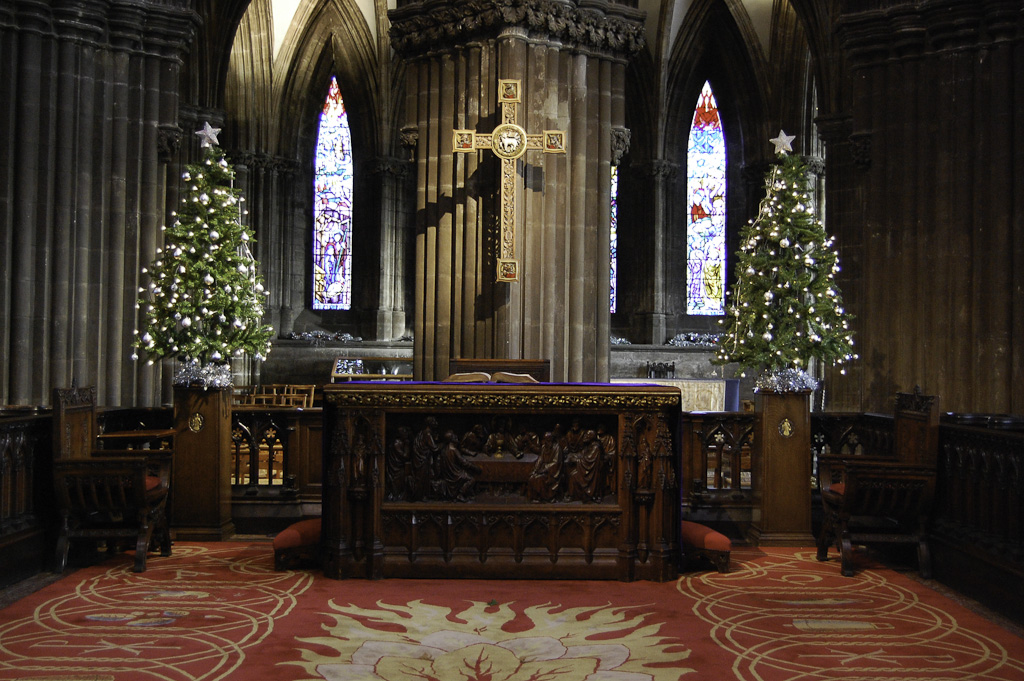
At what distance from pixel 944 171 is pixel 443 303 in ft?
17.9

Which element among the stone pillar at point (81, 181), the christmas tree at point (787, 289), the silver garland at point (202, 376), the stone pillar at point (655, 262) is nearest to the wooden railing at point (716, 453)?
the christmas tree at point (787, 289)

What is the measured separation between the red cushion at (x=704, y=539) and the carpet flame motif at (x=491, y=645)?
4.05 ft

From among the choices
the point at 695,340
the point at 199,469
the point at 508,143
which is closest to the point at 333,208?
the point at 695,340

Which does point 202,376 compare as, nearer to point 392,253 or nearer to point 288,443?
point 288,443

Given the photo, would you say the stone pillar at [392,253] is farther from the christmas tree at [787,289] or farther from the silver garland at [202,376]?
the christmas tree at [787,289]

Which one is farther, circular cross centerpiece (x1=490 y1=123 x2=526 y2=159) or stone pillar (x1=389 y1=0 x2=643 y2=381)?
stone pillar (x1=389 y1=0 x2=643 y2=381)

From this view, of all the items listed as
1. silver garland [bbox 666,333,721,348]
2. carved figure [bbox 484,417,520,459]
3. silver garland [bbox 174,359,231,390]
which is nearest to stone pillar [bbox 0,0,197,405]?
silver garland [bbox 174,359,231,390]

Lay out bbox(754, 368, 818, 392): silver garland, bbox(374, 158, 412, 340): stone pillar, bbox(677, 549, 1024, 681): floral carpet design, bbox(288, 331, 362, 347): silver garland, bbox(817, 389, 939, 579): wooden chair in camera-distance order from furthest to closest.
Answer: bbox(374, 158, 412, 340): stone pillar < bbox(288, 331, 362, 347): silver garland < bbox(754, 368, 818, 392): silver garland < bbox(817, 389, 939, 579): wooden chair < bbox(677, 549, 1024, 681): floral carpet design

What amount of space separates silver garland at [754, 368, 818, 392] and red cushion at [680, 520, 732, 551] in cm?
156

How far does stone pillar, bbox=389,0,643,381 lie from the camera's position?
10859 millimetres

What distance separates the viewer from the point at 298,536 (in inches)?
262

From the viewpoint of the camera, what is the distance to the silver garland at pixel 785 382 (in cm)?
796

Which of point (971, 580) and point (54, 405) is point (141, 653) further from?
point (971, 580)

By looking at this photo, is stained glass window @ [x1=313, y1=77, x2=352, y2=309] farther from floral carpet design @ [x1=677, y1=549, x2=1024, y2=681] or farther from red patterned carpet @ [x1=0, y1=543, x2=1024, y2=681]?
floral carpet design @ [x1=677, y1=549, x2=1024, y2=681]
